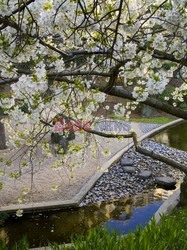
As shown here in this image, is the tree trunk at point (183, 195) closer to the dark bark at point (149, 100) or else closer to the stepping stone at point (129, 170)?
the dark bark at point (149, 100)

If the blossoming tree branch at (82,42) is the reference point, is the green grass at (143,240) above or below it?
below

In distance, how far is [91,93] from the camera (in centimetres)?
308

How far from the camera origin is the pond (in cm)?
476

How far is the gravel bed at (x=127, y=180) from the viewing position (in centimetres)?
602

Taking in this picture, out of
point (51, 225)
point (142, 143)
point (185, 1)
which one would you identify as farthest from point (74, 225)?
point (142, 143)

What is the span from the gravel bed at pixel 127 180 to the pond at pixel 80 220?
0.19 m

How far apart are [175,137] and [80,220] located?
592 cm

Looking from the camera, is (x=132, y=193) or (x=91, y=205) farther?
(x=132, y=193)

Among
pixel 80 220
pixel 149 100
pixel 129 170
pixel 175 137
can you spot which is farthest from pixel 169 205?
pixel 175 137

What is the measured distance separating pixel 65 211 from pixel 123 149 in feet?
10.7

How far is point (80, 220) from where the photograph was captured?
519 centimetres

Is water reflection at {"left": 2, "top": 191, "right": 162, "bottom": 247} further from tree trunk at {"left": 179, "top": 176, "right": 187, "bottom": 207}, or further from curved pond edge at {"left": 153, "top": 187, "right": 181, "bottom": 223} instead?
tree trunk at {"left": 179, "top": 176, "right": 187, "bottom": 207}

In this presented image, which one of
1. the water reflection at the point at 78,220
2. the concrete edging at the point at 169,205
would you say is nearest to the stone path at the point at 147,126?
the water reflection at the point at 78,220

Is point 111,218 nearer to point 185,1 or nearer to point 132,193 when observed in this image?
point 132,193
